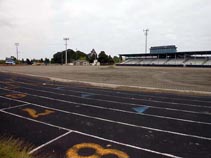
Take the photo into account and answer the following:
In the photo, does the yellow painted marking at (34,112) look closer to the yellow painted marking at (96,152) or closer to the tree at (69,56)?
the yellow painted marking at (96,152)

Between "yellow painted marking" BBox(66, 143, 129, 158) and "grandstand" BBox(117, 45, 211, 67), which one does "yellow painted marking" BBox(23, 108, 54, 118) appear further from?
"grandstand" BBox(117, 45, 211, 67)

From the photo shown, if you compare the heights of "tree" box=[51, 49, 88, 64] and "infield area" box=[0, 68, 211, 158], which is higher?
"tree" box=[51, 49, 88, 64]

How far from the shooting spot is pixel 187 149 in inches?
210

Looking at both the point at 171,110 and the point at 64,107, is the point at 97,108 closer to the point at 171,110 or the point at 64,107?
the point at 64,107

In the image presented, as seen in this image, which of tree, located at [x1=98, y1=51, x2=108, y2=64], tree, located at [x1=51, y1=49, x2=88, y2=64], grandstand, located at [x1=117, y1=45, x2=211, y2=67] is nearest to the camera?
grandstand, located at [x1=117, y1=45, x2=211, y2=67]

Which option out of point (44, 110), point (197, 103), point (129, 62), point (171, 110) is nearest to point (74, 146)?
point (44, 110)

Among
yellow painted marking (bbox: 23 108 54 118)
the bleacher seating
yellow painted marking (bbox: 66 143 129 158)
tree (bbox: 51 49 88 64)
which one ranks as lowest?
yellow painted marking (bbox: 66 143 129 158)

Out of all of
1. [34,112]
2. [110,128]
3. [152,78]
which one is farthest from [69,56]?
[110,128]

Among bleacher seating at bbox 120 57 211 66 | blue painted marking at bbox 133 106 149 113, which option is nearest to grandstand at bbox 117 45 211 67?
bleacher seating at bbox 120 57 211 66

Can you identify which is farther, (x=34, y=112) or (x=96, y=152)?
(x=34, y=112)

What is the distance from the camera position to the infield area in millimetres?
5223

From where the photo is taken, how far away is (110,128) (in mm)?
7012

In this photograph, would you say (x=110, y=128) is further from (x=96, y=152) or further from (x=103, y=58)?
(x=103, y=58)

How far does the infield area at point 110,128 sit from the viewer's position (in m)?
5.22
